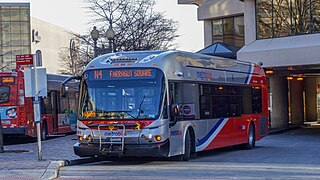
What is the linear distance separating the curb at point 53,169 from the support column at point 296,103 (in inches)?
1225

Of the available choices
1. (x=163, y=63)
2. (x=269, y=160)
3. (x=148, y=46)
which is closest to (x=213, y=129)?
(x=269, y=160)

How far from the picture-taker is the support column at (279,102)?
4241 cm

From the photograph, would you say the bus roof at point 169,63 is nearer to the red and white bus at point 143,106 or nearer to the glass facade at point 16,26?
Result: the red and white bus at point 143,106

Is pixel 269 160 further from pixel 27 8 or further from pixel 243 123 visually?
pixel 27 8

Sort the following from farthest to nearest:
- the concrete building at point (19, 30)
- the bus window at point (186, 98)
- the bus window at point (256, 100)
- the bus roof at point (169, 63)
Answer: the concrete building at point (19, 30) → the bus window at point (256, 100) → the bus window at point (186, 98) → the bus roof at point (169, 63)

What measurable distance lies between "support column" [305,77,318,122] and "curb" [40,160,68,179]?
34.3 meters

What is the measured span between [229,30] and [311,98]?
8988 millimetres

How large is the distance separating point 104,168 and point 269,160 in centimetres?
527

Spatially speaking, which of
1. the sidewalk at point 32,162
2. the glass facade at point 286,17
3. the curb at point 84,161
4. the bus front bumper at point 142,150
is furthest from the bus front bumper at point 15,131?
the glass facade at point 286,17

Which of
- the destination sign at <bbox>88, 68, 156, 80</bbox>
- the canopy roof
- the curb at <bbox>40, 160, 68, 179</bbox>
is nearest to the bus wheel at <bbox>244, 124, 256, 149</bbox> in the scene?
the destination sign at <bbox>88, 68, 156, 80</bbox>

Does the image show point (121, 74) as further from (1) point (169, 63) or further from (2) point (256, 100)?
(2) point (256, 100)

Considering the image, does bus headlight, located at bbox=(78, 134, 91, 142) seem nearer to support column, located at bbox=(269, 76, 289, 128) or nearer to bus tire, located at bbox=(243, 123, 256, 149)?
bus tire, located at bbox=(243, 123, 256, 149)

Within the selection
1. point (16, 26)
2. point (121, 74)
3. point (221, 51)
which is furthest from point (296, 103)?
point (16, 26)

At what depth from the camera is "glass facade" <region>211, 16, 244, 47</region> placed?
147 feet
